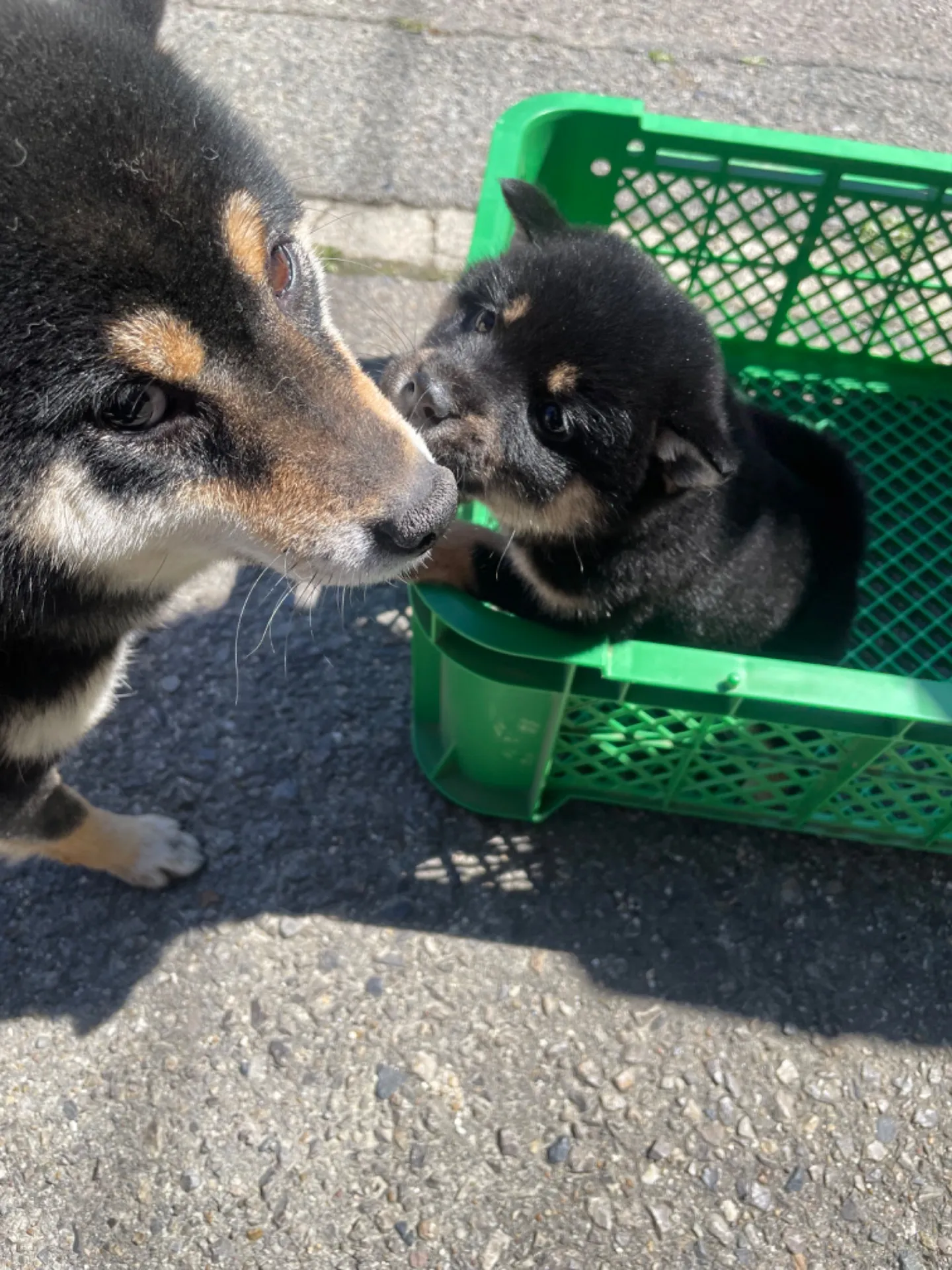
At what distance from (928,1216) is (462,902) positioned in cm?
128

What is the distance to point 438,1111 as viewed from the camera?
2.29m

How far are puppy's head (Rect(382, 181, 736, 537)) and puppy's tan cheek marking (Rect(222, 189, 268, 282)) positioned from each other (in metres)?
0.57

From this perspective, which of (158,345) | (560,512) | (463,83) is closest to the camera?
(158,345)

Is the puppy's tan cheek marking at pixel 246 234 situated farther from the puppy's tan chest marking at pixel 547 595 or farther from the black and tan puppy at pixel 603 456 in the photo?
the puppy's tan chest marking at pixel 547 595

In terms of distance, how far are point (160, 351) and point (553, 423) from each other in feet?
3.01

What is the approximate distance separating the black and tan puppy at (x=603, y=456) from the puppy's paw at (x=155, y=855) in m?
1.03

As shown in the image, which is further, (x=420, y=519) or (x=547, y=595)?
(x=547, y=595)

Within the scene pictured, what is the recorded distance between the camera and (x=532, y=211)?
89.4 inches

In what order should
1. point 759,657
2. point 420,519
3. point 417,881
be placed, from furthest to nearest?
point 417,881 < point 759,657 < point 420,519

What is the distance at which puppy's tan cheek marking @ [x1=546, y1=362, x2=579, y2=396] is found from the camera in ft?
6.62

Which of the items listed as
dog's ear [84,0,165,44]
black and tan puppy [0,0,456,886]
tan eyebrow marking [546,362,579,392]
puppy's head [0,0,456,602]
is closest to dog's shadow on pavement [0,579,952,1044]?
black and tan puppy [0,0,456,886]

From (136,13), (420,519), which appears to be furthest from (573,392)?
(136,13)

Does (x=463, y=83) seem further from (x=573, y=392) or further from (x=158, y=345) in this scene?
(x=158, y=345)

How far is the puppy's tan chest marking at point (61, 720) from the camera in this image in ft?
6.15
